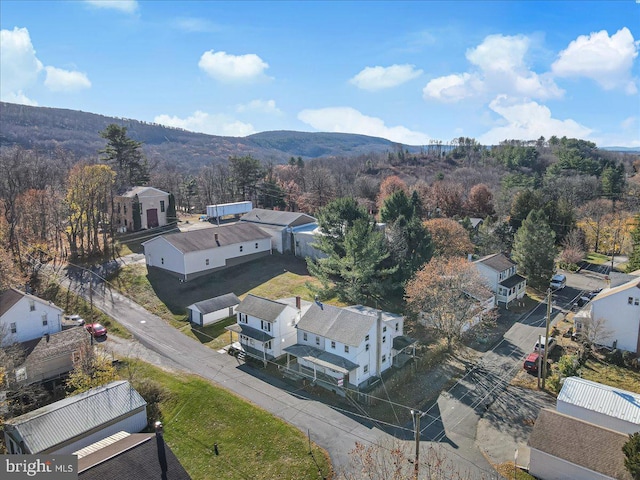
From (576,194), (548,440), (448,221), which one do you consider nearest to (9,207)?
(448,221)

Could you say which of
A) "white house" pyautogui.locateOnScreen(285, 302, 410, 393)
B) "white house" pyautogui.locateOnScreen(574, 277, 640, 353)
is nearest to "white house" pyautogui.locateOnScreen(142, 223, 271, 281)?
"white house" pyautogui.locateOnScreen(285, 302, 410, 393)

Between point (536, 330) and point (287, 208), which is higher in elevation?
point (287, 208)

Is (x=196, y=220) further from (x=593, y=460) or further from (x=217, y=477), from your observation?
(x=593, y=460)

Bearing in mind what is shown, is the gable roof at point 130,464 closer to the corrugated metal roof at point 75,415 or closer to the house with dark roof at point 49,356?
the corrugated metal roof at point 75,415

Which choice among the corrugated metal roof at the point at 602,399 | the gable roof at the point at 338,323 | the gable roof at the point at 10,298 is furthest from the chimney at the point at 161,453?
the gable roof at the point at 10,298

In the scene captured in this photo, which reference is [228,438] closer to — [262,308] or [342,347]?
[342,347]

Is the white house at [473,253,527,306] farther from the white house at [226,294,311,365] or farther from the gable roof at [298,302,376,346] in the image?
the white house at [226,294,311,365]
